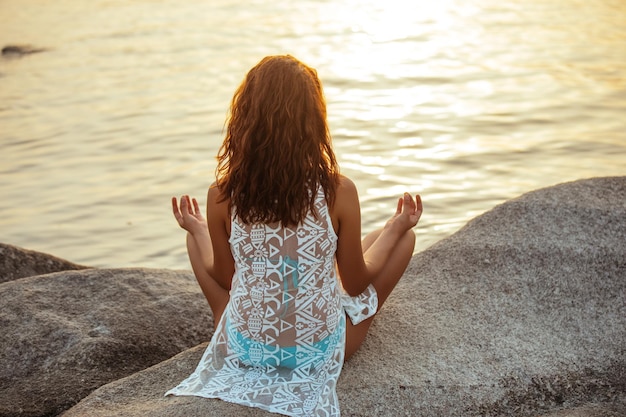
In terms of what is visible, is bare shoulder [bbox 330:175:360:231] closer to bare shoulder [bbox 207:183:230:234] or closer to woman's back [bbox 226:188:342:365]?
woman's back [bbox 226:188:342:365]

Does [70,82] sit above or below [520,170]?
above

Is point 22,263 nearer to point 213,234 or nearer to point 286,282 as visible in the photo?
point 213,234

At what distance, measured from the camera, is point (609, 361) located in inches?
153

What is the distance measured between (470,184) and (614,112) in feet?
7.48

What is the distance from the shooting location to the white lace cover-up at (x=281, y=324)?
11.3 ft

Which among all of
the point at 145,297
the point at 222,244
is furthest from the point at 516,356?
the point at 145,297

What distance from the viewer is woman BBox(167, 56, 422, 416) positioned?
3.27 metres

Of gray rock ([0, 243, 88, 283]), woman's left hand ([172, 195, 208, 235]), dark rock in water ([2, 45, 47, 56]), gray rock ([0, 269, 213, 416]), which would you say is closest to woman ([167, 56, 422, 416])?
woman's left hand ([172, 195, 208, 235])

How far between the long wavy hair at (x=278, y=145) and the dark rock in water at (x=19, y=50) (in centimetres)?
909

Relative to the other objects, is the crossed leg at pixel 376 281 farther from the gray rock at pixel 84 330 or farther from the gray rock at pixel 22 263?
the gray rock at pixel 22 263

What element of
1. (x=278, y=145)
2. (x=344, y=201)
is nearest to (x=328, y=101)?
(x=344, y=201)

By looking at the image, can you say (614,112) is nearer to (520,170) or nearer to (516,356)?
(520,170)

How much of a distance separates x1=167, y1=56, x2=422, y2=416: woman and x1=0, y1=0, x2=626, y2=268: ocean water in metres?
3.22

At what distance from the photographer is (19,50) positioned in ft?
38.3
